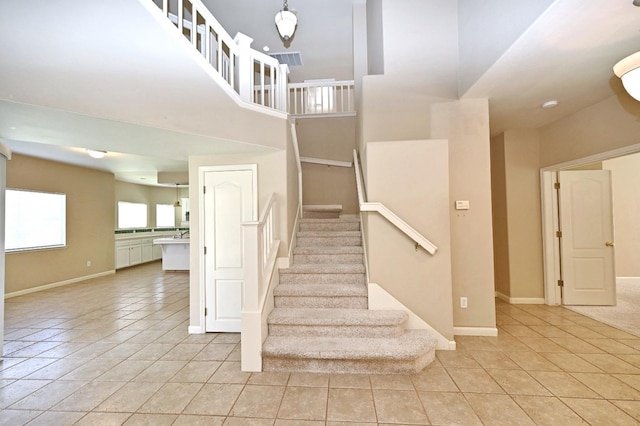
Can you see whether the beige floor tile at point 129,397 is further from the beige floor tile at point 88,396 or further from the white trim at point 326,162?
the white trim at point 326,162

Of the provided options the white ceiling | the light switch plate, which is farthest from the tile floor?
the white ceiling

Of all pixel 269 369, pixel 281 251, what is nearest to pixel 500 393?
pixel 269 369

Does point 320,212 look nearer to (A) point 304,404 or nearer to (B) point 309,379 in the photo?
(B) point 309,379

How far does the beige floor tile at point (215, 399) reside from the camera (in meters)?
2.09

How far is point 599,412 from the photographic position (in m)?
2.00

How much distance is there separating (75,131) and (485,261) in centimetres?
450

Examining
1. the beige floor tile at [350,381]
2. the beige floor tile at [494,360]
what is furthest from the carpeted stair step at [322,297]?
the beige floor tile at [494,360]

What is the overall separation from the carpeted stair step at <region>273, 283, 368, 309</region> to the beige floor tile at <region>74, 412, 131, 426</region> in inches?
61.6

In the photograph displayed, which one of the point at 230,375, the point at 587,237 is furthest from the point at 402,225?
the point at 587,237

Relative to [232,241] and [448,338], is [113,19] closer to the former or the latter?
[232,241]

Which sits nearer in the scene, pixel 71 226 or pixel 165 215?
pixel 71 226

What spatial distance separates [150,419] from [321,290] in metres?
1.82

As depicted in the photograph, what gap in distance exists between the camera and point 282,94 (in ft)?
12.4

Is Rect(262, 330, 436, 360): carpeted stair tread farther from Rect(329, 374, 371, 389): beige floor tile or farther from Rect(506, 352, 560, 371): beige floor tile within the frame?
Rect(506, 352, 560, 371): beige floor tile
